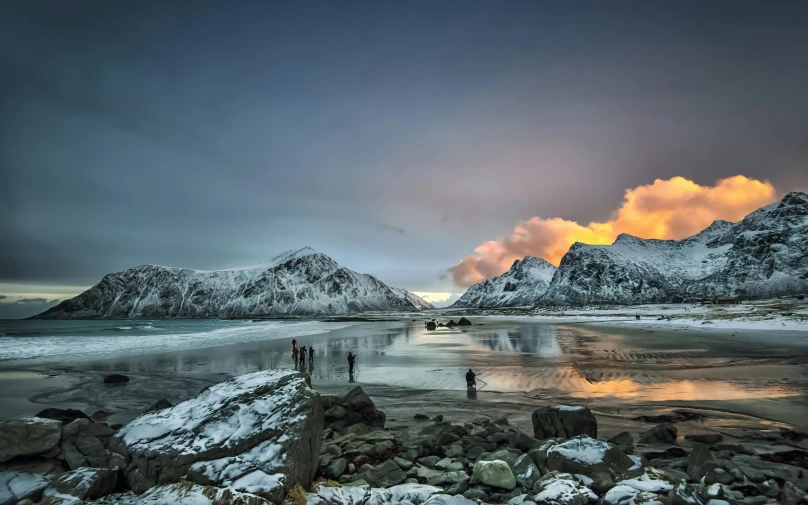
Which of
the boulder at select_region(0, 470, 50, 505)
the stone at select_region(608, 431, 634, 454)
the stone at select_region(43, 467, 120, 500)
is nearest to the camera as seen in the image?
the boulder at select_region(0, 470, 50, 505)

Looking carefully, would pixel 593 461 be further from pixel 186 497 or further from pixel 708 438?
pixel 186 497

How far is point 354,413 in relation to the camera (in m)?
12.1

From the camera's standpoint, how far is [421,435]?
10.5 m

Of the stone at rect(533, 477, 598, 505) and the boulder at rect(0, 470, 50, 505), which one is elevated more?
the boulder at rect(0, 470, 50, 505)

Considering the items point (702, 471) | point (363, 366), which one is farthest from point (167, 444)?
point (363, 366)

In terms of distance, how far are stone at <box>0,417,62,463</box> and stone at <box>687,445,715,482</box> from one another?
1160 cm

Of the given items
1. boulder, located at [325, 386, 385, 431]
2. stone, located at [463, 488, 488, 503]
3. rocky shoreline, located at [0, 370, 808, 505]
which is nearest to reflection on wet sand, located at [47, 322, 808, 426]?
boulder, located at [325, 386, 385, 431]

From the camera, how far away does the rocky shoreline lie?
19.3 ft

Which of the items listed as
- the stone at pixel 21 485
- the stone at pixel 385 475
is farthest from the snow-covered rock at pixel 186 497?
the stone at pixel 385 475

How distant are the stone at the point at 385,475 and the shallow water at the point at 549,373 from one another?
8298 millimetres

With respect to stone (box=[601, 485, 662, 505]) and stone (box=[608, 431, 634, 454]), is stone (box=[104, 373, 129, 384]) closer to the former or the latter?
stone (box=[608, 431, 634, 454])

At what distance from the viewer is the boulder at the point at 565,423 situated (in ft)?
32.0

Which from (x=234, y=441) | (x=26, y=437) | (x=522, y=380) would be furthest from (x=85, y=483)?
(x=522, y=380)

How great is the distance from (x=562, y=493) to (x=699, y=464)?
3309 millimetres
